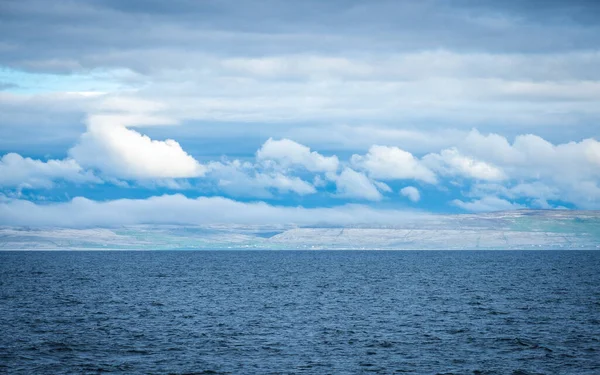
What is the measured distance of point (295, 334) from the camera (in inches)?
3147

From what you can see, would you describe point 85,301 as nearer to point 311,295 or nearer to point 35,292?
point 35,292

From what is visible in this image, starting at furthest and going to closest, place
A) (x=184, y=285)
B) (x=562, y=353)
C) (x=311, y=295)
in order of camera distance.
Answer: (x=184, y=285) → (x=311, y=295) → (x=562, y=353)

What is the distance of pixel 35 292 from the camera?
13125 centimetres

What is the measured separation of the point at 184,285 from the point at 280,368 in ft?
319

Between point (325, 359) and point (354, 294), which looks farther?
point (354, 294)

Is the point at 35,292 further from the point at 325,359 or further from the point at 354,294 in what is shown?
the point at 325,359

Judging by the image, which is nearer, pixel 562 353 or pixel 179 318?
pixel 562 353

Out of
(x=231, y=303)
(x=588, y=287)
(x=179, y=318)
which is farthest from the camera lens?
(x=588, y=287)

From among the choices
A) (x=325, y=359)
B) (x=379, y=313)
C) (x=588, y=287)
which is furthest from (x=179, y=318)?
(x=588, y=287)

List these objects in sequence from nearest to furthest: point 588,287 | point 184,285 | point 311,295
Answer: point 311,295 < point 588,287 < point 184,285

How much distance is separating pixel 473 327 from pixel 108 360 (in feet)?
138

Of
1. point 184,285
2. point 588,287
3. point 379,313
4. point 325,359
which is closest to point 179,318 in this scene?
point 379,313

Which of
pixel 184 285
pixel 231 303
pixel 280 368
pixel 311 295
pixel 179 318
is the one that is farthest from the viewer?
pixel 184 285

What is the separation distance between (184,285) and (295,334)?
3147 inches
